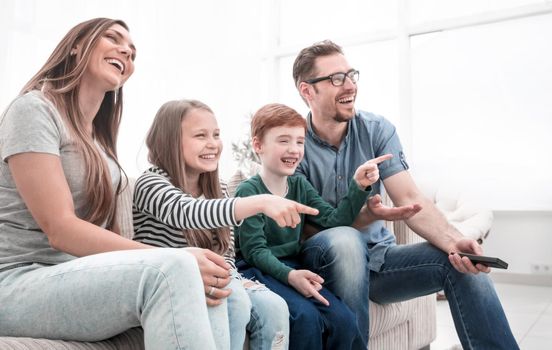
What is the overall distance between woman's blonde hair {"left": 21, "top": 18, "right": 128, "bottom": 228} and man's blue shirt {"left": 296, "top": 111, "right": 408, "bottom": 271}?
0.76 m

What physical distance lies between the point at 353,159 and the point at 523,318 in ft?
5.58

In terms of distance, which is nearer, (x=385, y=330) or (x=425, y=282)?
(x=425, y=282)

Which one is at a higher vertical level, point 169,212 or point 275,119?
point 275,119

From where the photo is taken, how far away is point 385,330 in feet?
5.94

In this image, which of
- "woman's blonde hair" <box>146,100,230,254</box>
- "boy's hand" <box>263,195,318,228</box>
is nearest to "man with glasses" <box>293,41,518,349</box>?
"woman's blonde hair" <box>146,100,230,254</box>

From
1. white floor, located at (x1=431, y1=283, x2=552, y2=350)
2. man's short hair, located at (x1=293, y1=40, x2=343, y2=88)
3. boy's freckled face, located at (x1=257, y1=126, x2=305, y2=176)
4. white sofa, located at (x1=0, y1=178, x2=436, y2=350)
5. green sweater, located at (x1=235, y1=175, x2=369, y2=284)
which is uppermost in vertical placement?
man's short hair, located at (x1=293, y1=40, x2=343, y2=88)

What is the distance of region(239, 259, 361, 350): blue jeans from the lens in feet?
4.31

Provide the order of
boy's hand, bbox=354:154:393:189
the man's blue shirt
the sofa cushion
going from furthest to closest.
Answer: the man's blue shirt → boy's hand, bbox=354:154:393:189 → the sofa cushion

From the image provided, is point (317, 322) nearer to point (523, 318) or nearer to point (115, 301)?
point (115, 301)

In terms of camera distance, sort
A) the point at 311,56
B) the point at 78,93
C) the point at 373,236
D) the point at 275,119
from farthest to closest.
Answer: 1. the point at 311,56
2. the point at 373,236
3. the point at 275,119
4. the point at 78,93

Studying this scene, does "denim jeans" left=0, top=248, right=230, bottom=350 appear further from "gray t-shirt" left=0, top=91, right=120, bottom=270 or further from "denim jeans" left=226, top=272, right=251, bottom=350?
"denim jeans" left=226, top=272, right=251, bottom=350

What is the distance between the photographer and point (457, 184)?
445 centimetres

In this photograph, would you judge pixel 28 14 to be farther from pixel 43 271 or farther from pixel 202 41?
pixel 43 271

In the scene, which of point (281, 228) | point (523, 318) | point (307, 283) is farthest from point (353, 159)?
point (523, 318)
